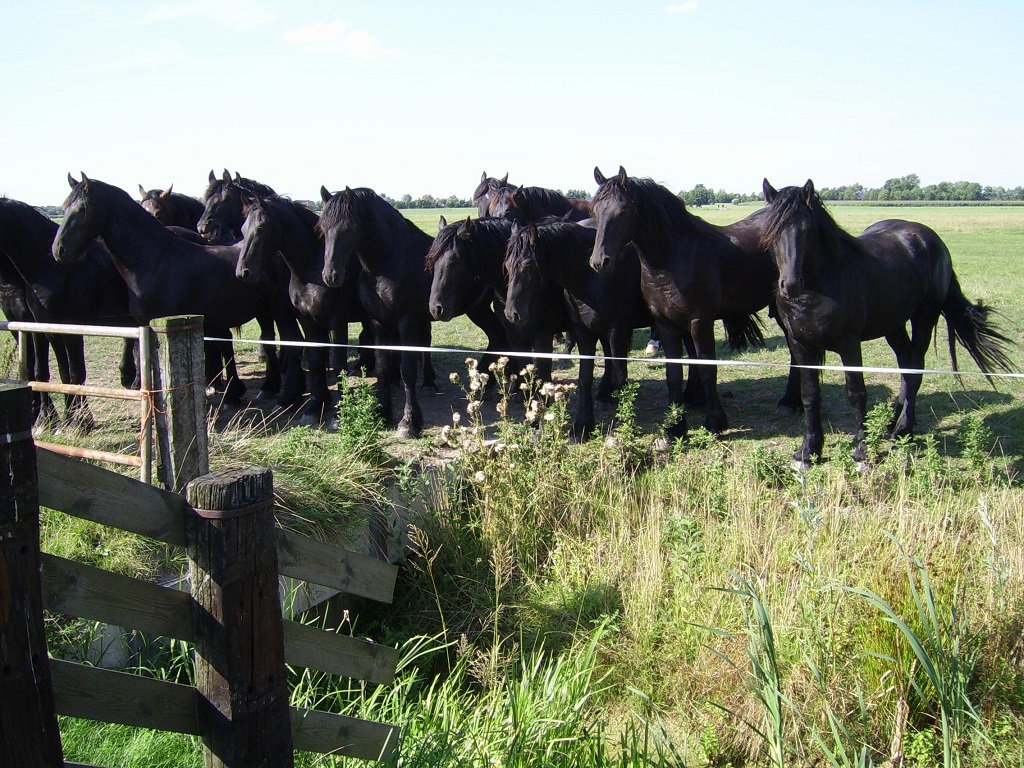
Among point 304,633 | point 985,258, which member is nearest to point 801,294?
point 304,633

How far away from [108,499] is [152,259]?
6.80m

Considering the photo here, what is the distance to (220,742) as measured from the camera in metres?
2.10

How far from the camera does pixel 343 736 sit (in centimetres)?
278

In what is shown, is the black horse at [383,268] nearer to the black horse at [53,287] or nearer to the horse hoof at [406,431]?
the horse hoof at [406,431]

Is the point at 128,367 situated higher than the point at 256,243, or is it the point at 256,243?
the point at 256,243

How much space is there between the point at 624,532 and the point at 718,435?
2.81m

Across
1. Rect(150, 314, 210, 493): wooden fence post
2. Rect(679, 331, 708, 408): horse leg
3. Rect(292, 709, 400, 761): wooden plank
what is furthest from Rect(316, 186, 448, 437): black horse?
Rect(292, 709, 400, 761): wooden plank

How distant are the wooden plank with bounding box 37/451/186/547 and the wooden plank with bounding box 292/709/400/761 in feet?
3.02

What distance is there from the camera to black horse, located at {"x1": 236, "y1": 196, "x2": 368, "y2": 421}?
310 inches

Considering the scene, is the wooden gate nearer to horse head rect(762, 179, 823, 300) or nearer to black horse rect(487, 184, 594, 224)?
horse head rect(762, 179, 823, 300)

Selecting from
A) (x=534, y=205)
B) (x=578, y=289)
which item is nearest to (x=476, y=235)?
(x=578, y=289)

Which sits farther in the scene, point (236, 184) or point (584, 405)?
point (236, 184)

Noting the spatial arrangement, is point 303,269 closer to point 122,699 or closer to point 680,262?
point 680,262

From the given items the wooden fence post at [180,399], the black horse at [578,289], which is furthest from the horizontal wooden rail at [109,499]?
the black horse at [578,289]
